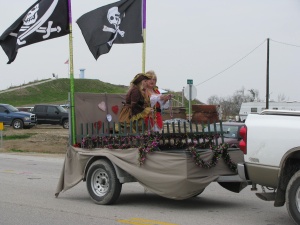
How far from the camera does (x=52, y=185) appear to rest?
11.2m

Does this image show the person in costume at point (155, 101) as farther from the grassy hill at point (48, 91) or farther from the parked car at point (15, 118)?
the grassy hill at point (48, 91)

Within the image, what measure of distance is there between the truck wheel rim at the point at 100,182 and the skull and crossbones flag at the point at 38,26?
2.93 m

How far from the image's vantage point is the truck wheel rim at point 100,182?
834cm

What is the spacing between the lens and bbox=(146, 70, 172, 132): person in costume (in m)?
8.55

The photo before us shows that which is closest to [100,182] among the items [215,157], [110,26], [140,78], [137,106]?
[137,106]

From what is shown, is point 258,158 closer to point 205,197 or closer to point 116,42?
point 205,197

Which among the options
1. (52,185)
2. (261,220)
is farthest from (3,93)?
(261,220)

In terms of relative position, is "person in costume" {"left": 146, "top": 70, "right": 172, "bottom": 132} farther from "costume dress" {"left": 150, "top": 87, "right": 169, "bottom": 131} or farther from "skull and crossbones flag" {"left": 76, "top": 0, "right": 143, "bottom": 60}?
"skull and crossbones flag" {"left": 76, "top": 0, "right": 143, "bottom": 60}

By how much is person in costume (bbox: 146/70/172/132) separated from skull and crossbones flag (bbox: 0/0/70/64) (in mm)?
2220

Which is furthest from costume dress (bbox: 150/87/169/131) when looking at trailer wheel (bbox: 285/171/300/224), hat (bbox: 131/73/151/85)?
trailer wheel (bbox: 285/171/300/224)

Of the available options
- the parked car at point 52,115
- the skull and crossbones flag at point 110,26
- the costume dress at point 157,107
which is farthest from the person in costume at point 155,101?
the parked car at point 52,115

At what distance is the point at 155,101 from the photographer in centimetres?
857

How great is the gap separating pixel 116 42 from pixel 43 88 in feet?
208

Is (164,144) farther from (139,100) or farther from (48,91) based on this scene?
(48,91)
